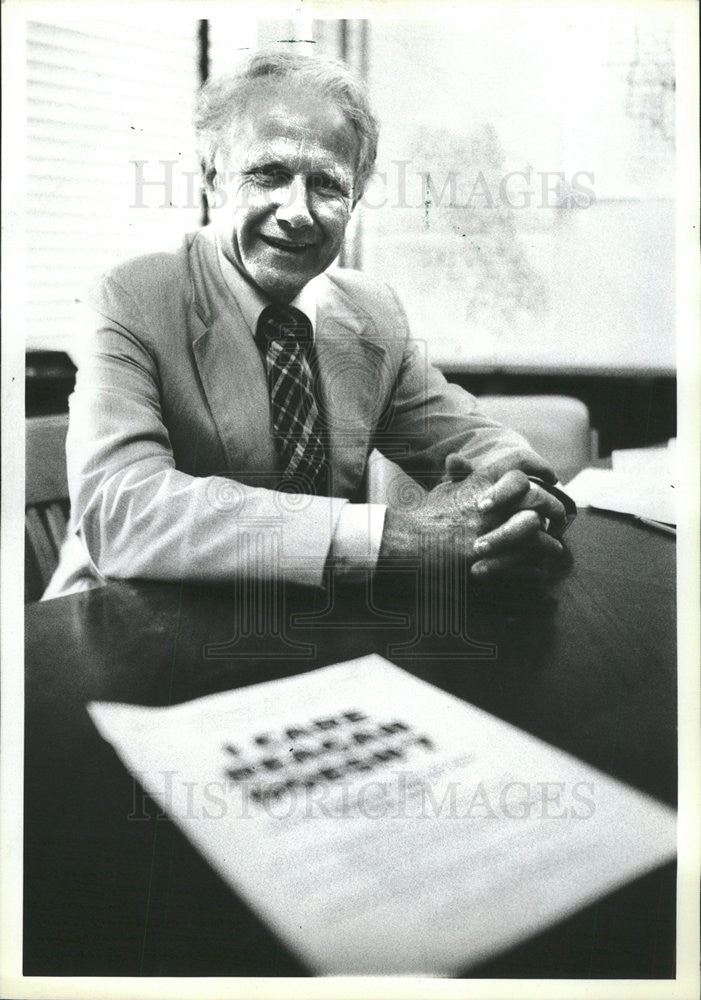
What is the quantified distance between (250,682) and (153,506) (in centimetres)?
27

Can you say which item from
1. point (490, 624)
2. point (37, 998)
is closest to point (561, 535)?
point (490, 624)

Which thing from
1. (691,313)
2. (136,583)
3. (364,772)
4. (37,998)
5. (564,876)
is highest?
(691,313)

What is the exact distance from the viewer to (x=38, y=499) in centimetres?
114

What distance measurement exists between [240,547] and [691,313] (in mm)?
714

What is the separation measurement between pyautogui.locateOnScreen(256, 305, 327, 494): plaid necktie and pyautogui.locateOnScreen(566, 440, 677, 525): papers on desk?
37 centimetres

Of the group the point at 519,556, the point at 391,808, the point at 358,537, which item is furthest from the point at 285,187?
the point at 391,808

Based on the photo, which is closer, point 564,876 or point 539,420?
point 564,876

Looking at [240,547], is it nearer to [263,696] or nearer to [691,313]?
[263,696]

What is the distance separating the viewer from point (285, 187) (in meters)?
1.12

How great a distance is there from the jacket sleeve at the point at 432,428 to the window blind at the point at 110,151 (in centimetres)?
36

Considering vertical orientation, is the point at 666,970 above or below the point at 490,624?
below

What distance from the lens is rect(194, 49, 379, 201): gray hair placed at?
1110mm

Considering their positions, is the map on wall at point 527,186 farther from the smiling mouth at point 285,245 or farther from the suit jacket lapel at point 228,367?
the suit jacket lapel at point 228,367

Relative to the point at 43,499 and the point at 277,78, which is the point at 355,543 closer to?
the point at 43,499
